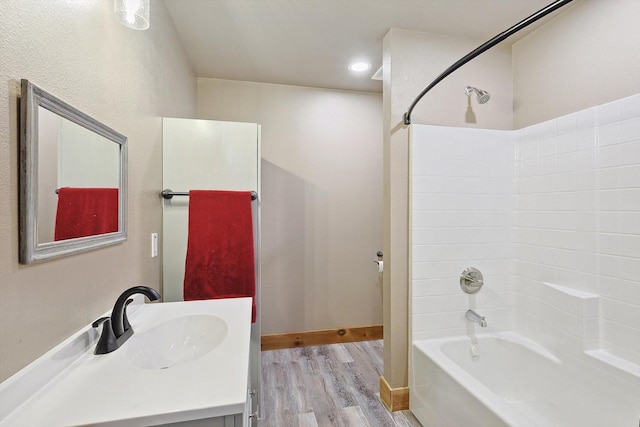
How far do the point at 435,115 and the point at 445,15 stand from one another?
576 millimetres

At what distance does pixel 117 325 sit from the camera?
3.26 ft

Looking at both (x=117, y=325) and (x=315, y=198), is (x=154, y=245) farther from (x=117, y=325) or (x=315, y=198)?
(x=315, y=198)

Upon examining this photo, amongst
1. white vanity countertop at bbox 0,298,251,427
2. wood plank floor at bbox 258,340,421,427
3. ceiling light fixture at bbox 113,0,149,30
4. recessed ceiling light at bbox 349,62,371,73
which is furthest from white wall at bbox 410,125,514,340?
ceiling light fixture at bbox 113,0,149,30

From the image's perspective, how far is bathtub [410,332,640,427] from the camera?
130 cm

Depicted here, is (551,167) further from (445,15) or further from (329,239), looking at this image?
(329,239)

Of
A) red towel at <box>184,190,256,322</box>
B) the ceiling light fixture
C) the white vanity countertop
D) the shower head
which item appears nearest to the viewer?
the white vanity countertop

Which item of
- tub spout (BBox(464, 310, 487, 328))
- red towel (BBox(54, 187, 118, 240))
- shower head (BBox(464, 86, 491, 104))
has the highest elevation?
shower head (BBox(464, 86, 491, 104))

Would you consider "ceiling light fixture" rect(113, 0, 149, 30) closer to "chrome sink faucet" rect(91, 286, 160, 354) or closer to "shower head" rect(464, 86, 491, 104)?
"chrome sink faucet" rect(91, 286, 160, 354)

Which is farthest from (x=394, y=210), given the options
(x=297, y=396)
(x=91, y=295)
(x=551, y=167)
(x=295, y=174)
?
(x=91, y=295)

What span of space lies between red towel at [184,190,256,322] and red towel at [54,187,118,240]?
0.57m

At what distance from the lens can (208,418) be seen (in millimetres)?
675

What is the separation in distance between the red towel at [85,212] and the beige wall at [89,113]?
9 centimetres

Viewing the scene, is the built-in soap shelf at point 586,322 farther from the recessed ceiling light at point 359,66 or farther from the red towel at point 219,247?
the recessed ceiling light at point 359,66

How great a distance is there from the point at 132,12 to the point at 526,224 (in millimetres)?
2327
